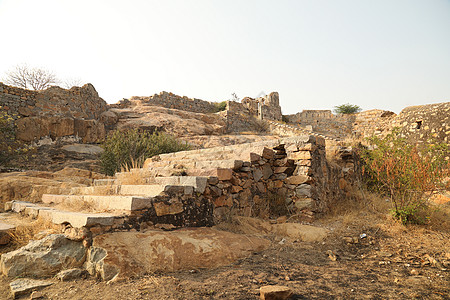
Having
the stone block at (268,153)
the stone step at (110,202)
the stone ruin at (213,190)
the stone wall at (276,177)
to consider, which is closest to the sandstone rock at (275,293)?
the stone ruin at (213,190)

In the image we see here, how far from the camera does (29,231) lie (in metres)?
3.07

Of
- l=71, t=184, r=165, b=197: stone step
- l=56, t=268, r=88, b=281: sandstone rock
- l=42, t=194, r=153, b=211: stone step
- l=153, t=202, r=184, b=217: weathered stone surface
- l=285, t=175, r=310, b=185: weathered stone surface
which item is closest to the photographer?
l=56, t=268, r=88, b=281: sandstone rock

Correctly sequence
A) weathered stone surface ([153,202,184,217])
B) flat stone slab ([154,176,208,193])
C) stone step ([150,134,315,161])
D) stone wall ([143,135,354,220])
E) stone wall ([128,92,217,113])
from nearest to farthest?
weathered stone surface ([153,202,184,217])
flat stone slab ([154,176,208,193])
stone wall ([143,135,354,220])
stone step ([150,134,315,161])
stone wall ([128,92,217,113])

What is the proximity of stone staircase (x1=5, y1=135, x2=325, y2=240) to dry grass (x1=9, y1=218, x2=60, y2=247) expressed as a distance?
0.10 metres

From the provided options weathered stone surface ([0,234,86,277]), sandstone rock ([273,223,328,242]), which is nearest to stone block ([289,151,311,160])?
sandstone rock ([273,223,328,242])

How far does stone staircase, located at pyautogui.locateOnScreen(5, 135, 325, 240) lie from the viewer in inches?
119

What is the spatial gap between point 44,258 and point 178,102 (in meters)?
17.9

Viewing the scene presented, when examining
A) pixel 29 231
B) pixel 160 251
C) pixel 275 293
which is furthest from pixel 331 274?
pixel 29 231

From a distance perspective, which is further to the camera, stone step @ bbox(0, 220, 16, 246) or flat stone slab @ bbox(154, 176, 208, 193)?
flat stone slab @ bbox(154, 176, 208, 193)

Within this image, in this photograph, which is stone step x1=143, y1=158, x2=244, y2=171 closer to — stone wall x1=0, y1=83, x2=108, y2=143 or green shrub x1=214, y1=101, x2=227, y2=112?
stone wall x1=0, y1=83, x2=108, y2=143

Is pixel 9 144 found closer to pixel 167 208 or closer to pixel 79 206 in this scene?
pixel 79 206

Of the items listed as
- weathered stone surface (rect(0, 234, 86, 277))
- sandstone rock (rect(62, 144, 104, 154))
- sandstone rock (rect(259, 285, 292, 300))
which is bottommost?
sandstone rock (rect(259, 285, 292, 300))

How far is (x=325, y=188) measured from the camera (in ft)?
18.0

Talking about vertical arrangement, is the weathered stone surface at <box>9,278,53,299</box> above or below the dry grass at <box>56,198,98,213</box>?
below
